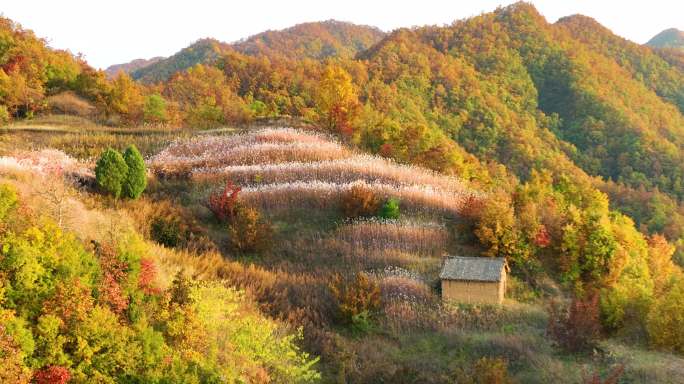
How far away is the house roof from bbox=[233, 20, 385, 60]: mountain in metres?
134

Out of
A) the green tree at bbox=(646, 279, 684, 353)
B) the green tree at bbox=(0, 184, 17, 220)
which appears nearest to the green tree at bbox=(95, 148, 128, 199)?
the green tree at bbox=(0, 184, 17, 220)

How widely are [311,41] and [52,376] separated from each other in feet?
553

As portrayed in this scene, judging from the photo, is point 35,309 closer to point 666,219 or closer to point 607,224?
point 607,224

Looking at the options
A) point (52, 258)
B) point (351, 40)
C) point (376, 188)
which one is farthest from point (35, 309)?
point (351, 40)

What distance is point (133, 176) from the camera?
1522 cm

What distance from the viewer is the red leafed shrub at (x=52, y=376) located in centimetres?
664

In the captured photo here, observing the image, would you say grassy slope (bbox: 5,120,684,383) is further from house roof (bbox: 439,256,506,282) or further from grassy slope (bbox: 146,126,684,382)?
house roof (bbox: 439,256,506,282)

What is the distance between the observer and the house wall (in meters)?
11.8

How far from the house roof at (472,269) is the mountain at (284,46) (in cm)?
10642

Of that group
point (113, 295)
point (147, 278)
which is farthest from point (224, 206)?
point (113, 295)

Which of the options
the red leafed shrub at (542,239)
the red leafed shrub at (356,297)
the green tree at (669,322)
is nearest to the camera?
the green tree at (669,322)

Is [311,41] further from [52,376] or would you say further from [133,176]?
[52,376]

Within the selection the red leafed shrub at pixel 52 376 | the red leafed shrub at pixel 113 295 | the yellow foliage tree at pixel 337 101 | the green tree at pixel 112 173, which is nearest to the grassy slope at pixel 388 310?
the green tree at pixel 112 173

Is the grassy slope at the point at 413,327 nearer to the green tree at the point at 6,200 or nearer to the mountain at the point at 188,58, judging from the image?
the green tree at the point at 6,200
